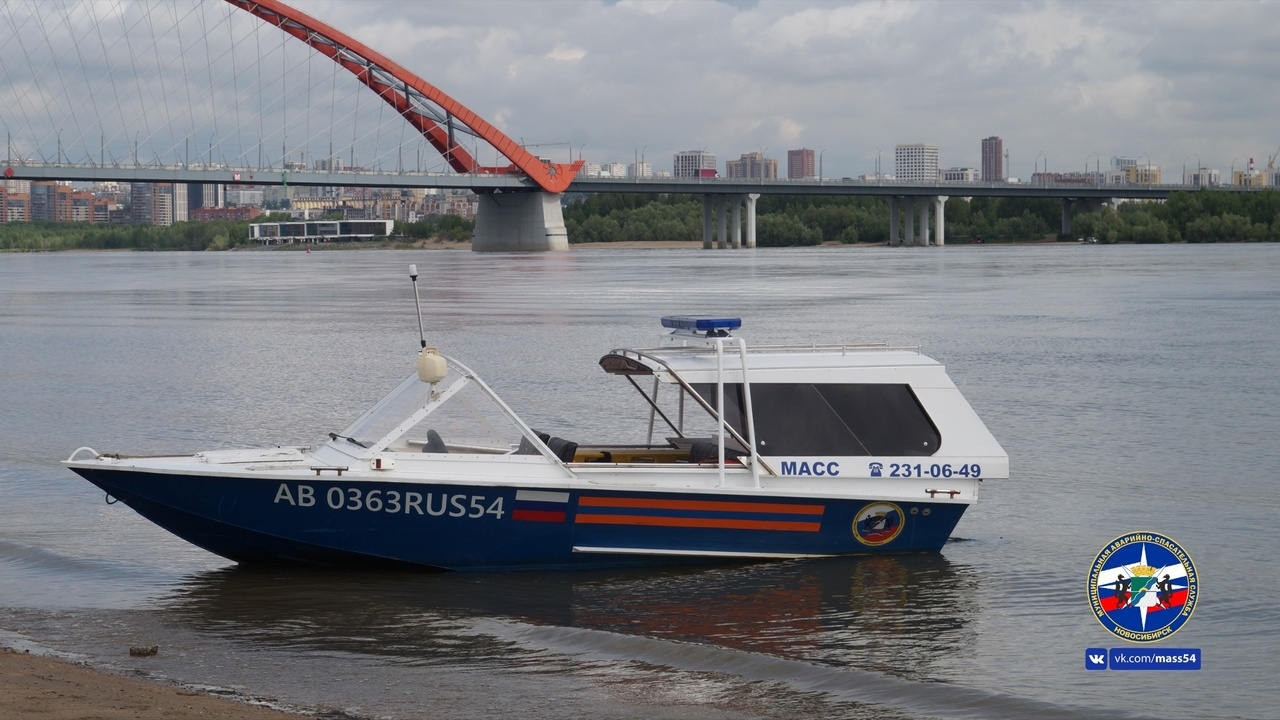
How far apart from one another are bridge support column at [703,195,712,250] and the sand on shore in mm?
129228

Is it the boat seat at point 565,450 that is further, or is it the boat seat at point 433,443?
the boat seat at point 565,450

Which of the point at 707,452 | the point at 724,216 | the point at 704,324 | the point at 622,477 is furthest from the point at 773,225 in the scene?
the point at 622,477

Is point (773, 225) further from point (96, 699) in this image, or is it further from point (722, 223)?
point (96, 699)

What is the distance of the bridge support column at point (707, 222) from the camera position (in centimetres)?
13638

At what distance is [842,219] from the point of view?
534 ft

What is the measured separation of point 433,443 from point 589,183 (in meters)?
112

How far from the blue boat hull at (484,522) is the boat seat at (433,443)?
1.07 feet

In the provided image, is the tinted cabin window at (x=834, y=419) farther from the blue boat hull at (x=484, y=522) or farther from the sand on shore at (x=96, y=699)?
the sand on shore at (x=96, y=699)

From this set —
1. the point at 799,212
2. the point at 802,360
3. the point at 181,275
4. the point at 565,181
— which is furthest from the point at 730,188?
the point at 802,360

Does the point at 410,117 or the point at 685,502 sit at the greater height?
the point at 410,117

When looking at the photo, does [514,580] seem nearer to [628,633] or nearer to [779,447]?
[628,633]

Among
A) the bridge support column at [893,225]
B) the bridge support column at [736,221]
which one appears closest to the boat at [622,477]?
the bridge support column at [736,221]

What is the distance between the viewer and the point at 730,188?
128 meters

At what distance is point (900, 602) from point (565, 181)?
108263 millimetres
